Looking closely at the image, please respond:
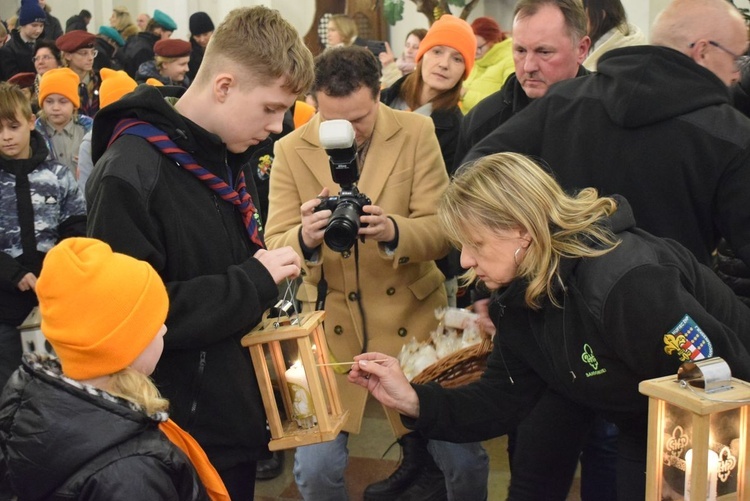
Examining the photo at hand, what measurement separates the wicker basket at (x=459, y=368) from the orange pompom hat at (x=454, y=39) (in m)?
1.65

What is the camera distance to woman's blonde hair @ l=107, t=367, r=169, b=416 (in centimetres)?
164

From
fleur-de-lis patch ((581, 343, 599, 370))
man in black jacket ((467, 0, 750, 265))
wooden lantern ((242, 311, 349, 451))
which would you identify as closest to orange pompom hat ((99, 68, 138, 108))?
man in black jacket ((467, 0, 750, 265))

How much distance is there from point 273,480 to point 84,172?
79.4 inches

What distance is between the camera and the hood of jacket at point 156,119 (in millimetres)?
1938

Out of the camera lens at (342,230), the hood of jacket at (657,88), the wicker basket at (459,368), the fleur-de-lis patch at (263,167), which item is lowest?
the wicker basket at (459,368)

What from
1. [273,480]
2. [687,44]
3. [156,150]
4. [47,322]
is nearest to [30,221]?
[273,480]

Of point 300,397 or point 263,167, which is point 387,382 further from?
point 263,167

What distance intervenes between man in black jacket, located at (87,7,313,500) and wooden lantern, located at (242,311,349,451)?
0.04m

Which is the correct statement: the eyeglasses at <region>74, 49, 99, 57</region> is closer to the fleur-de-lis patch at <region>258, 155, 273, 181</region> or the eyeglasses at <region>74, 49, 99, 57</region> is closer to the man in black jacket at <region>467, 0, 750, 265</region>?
the fleur-de-lis patch at <region>258, 155, 273, 181</region>

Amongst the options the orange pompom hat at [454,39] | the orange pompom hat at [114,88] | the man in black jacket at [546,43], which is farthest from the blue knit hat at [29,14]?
the man in black jacket at [546,43]

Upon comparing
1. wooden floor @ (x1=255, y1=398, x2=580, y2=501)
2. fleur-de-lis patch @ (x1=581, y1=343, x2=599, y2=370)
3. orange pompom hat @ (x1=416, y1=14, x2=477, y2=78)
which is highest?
orange pompom hat @ (x1=416, y1=14, x2=477, y2=78)

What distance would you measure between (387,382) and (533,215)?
0.61 metres

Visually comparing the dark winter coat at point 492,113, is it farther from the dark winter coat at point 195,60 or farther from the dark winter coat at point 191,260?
the dark winter coat at point 195,60

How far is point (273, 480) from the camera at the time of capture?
3742 mm
